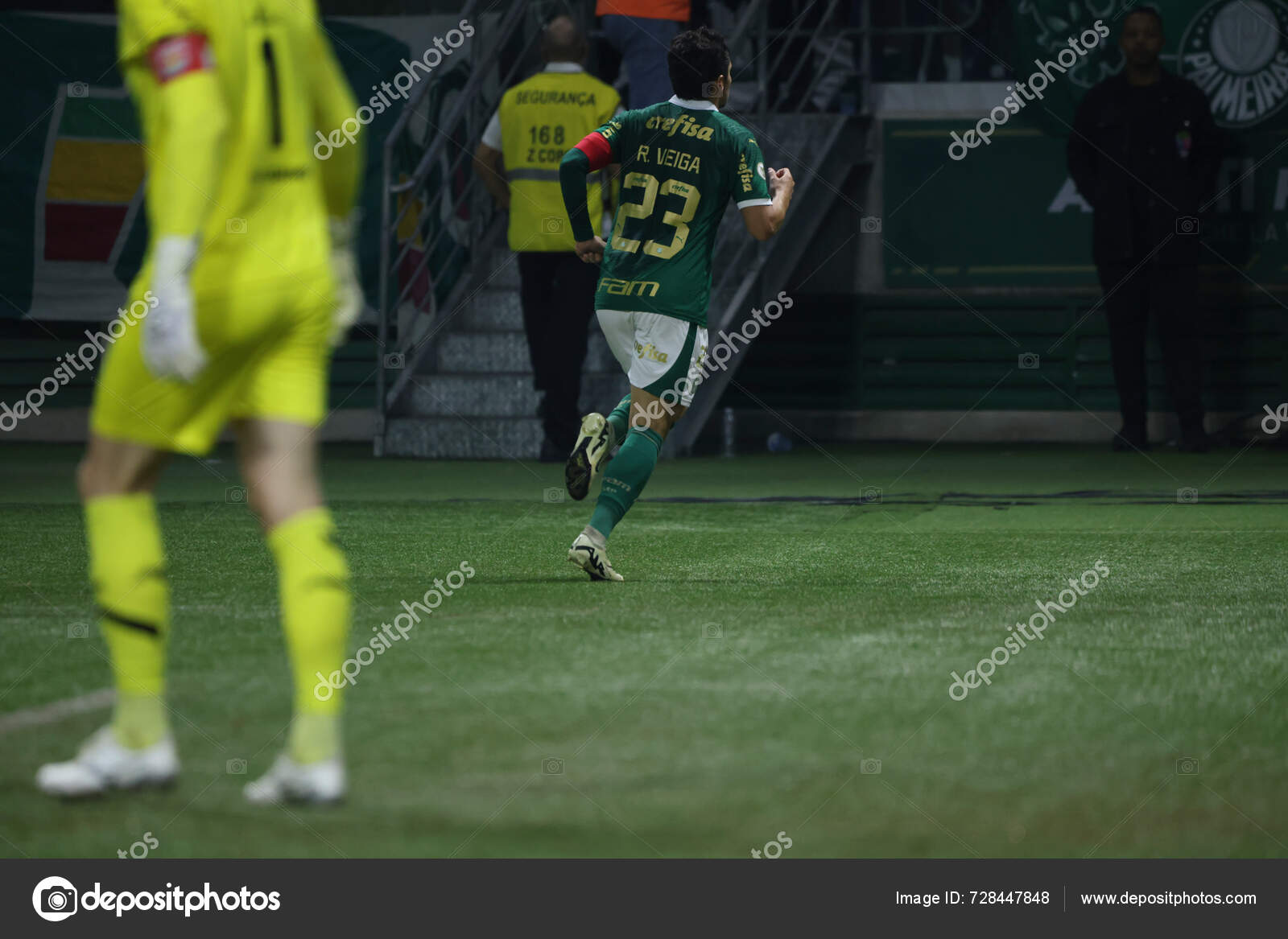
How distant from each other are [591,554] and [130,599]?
10.2ft

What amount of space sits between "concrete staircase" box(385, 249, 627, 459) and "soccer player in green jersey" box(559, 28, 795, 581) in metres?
6.11

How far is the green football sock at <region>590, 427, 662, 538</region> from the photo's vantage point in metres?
6.89

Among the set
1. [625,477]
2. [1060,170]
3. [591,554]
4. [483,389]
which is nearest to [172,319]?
[591,554]

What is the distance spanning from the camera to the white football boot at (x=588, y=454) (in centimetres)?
700

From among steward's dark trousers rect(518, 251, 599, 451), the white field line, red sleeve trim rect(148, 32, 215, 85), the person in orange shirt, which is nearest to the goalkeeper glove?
red sleeve trim rect(148, 32, 215, 85)

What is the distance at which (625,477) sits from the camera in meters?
6.95

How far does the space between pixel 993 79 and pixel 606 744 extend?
39.8ft

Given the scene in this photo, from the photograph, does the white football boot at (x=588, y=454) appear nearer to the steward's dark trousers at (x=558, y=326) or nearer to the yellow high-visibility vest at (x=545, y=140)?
the yellow high-visibility vest at (x=545, y=140)

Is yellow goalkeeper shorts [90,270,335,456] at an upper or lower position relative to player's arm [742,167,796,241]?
upper

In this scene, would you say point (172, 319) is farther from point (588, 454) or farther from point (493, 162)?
point (493, 162)

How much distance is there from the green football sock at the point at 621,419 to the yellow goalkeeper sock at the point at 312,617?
3459mm

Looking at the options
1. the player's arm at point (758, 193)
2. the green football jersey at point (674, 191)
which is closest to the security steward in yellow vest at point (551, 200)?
the green football jersey at point (674, 191)

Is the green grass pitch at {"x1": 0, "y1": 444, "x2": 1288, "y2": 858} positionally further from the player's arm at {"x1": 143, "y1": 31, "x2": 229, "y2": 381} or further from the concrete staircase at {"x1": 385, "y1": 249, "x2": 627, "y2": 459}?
the concrete staircase at {"x1": 385, "y1": 249, "x2": 627, "y2": 459}

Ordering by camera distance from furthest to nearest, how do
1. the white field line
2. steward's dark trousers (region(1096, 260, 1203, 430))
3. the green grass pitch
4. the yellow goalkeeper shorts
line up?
steward's dark trousers (region(1096, 260, 1203, 430)), the white field line, the yellow goalkeeper shorts, the green grass pitch
